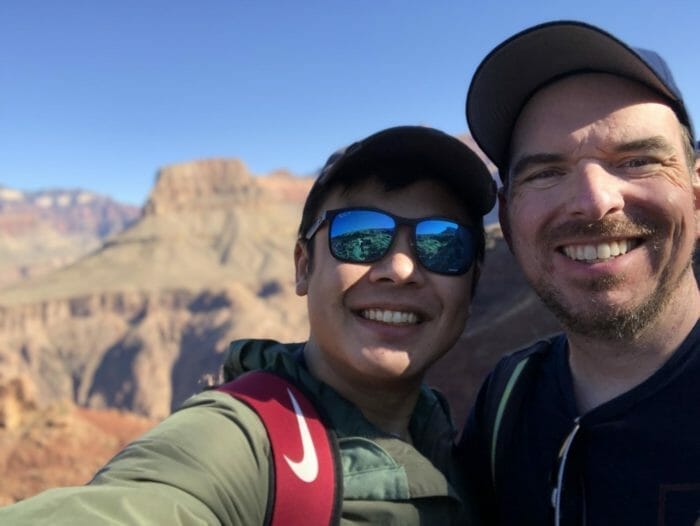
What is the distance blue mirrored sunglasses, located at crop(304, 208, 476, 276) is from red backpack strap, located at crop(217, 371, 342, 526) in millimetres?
494

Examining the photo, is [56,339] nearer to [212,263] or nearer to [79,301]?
[79,301]

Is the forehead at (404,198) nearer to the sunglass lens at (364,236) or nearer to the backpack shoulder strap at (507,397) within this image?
the sunglass lens at (364,236)

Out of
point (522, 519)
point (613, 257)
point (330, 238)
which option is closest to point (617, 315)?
point (613, 257)

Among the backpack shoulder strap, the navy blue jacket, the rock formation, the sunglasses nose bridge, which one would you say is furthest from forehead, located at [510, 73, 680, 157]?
the rock formation

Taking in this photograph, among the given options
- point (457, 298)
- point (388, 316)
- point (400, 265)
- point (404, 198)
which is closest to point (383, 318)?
point (388, 316)

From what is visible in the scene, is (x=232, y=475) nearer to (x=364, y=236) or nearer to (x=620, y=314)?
(x=364, y=236)

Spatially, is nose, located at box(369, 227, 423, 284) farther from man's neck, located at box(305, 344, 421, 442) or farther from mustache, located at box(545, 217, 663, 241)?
mustache, located at box(545, 217, 663, 241)

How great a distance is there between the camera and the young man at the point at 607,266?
5.93ft

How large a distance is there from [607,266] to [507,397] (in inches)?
25.4

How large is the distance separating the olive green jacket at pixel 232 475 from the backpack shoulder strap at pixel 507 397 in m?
0.20

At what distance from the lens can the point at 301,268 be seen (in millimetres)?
2408

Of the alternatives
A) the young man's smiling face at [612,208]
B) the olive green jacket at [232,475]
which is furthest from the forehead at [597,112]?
the olive green jacket at [232,475]

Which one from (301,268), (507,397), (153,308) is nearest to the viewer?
(507,397)

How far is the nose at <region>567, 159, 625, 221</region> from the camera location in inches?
72.1
